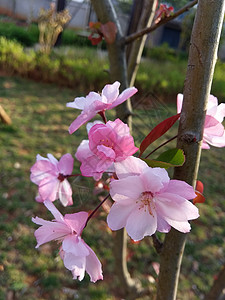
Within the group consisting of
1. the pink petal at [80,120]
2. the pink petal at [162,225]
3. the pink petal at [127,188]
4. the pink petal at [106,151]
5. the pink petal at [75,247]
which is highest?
the pink petal at [80,120]

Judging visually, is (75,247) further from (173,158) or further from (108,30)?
(108,30)

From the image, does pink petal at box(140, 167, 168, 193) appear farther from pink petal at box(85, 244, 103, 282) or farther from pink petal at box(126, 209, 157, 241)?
pink petal at box(85, 244, 103, 282)

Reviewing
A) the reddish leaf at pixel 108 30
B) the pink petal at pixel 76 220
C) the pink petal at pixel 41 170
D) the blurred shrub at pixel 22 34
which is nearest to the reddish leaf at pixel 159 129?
the pink petal at pixel 76 220

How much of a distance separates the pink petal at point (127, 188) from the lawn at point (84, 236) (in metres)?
0.27

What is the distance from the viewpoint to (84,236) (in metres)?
1.83

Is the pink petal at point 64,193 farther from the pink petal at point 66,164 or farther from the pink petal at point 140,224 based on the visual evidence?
the pink petal at point 140,224

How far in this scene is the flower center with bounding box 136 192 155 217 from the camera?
43cm

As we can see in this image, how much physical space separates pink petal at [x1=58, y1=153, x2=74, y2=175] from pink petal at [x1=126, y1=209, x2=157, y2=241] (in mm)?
246

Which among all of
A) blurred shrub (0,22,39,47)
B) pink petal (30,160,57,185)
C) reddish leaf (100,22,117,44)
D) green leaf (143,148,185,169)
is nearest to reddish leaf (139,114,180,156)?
green leaf (143,148,185,169)

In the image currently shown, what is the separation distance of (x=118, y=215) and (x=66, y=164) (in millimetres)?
249

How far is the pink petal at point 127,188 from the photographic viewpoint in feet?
1.30

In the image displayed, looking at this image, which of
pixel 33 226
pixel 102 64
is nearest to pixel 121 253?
pixel 33 226

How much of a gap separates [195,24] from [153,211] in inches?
12.4

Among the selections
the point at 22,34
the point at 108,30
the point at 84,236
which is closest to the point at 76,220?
the point at 108,30
